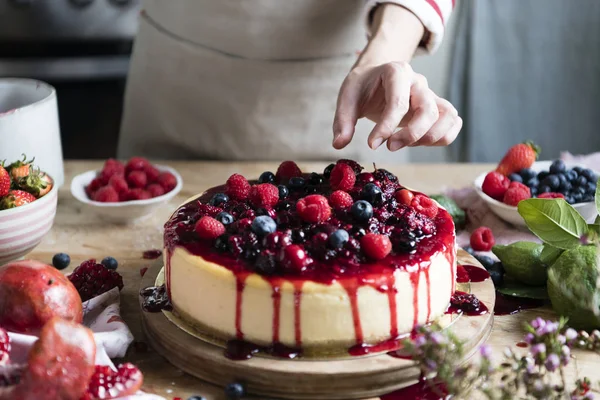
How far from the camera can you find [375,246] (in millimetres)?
1258

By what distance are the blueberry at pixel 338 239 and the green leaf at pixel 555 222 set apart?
0.42m

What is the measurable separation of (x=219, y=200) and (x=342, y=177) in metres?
0.25

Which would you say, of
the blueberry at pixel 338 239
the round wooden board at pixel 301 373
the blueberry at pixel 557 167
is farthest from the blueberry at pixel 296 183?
the blueberry at pixel 557 167

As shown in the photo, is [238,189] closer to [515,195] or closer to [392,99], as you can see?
[392,99]

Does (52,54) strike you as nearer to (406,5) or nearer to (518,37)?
(406,5)

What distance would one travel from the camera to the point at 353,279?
123 centimetres

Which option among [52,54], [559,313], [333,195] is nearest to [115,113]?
[52,54]

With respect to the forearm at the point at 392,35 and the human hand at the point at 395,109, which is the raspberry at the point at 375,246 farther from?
the forearm at the point at 392,35

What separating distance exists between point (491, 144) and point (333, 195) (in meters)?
2.43

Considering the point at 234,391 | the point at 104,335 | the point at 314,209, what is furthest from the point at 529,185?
the point at 104,335

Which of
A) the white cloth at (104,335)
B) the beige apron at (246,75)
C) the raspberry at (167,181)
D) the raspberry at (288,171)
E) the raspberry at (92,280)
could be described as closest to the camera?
the white cloth at (104,335)

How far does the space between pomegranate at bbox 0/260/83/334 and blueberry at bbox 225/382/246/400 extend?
1.04 feet

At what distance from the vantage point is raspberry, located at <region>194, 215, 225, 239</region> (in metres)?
1.32

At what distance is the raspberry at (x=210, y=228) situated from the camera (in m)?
1.32
